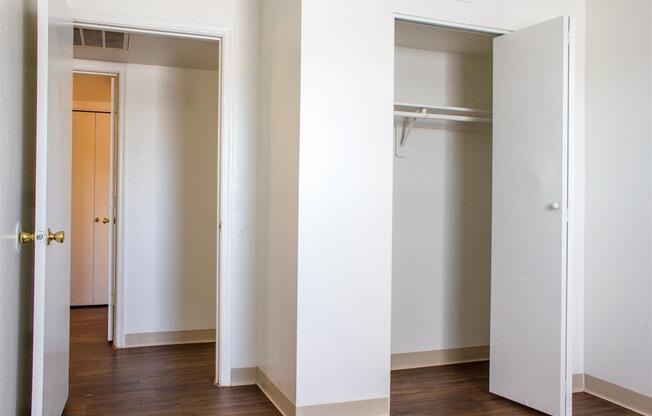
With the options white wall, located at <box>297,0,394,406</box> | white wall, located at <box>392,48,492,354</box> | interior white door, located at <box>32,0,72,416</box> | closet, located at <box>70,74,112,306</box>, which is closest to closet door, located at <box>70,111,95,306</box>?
closet, located at <box>70,74,112,306</box>

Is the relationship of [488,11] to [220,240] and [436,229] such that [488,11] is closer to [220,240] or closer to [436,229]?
[436,229]

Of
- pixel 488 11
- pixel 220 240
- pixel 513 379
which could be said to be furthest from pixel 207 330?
pixel 488 11

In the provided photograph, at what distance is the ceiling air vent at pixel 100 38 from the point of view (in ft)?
11.9

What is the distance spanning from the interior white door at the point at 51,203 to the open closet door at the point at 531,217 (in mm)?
2234

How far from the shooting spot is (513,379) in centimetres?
314

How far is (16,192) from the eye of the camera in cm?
206

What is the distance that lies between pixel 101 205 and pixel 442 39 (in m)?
3.99

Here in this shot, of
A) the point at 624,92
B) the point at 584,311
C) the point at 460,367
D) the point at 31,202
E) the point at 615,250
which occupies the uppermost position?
the point at 624,92

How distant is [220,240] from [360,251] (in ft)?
3.14

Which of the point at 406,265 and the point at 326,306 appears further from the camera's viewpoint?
the point at 406,265

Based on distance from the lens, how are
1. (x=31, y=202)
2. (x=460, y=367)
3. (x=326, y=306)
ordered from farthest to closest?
(x=460, y=367) → (x=326, y=306) → (x=31, y=202)

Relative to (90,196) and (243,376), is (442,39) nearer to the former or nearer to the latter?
(243,376)

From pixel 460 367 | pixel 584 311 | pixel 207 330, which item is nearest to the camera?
pixel 584 311

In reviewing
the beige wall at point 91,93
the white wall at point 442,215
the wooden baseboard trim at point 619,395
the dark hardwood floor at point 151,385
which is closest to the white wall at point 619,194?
the wooden baseboard trim at point 619,395
